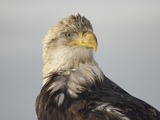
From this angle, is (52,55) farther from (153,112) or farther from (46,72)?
(153,112)

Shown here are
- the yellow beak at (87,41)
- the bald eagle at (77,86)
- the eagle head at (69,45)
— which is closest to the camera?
the bald eagle at (77,86)

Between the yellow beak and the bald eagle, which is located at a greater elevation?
the yellow beak

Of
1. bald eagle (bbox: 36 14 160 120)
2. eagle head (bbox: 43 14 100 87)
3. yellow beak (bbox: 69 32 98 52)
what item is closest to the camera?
bald eagle (bbox: 36 14 160 120)

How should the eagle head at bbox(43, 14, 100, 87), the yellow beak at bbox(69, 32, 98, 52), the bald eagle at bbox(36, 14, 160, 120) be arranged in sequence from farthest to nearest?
1. the eagle head at bbox(43, 14, 100, 87)
2. the yellow beak at bbox(69, 32, 98, 52)
3. the bald eagle at bbox(36, 14, 160, 120)

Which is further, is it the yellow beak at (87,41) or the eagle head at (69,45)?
the eagle head at (69,45)

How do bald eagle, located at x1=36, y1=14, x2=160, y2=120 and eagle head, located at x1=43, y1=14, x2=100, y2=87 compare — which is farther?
eagle head, located at x1=43, y1=14, x2=100, y2=87

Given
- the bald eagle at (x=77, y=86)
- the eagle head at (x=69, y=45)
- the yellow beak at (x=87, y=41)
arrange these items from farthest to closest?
the eagle head at (x=69, y=45) → the yellow beak at (x=87, y=41) → the bald eagle at (x=77, y=86)

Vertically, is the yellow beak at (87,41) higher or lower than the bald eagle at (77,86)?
higher

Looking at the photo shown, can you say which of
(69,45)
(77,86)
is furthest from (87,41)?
(77,86)
